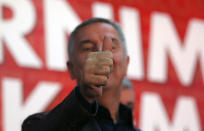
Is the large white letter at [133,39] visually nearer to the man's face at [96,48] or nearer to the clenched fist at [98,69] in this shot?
the man's face at [96,48]

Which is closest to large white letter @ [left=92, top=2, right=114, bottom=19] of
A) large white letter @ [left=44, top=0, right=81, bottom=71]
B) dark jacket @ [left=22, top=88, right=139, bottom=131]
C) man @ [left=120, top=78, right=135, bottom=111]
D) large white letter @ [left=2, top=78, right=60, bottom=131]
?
large white letter @ [left=44, top=0, right=81, bottom=71]

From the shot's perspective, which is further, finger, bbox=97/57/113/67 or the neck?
the neck

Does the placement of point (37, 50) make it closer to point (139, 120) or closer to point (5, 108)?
point (5, 108)

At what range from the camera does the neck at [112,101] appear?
719 mm

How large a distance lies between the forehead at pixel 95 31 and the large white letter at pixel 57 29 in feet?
4.66

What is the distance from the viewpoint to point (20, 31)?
2059 mm

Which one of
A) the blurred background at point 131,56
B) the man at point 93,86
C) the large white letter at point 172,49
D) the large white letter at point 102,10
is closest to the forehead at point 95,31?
the man at point 93,86

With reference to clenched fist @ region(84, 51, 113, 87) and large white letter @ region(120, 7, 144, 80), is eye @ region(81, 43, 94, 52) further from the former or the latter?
large white letter @ region(120, 7, 144, 80)

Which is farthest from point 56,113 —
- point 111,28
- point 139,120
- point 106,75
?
point 139,120

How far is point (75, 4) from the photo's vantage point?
88.7 inches

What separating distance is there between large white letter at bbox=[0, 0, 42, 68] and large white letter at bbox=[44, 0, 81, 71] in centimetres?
8

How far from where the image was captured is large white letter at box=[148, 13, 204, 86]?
246 cm

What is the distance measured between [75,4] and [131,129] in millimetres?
1605

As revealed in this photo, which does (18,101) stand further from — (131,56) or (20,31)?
(131,56)
